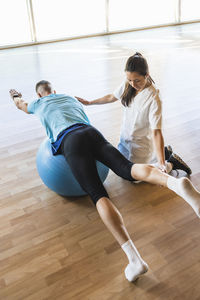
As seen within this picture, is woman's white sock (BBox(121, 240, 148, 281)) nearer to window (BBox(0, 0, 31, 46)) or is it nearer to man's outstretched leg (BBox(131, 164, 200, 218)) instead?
man's outstretched leg (BBox(131, 164, 200, 218))

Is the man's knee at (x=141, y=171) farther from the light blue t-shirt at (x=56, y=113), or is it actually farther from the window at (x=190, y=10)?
the window at (x=190, y=10)

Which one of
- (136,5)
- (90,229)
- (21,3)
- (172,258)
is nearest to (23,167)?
(90,229)

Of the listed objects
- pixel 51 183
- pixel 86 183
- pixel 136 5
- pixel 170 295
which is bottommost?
pixel 170 295

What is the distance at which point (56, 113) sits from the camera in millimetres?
1927

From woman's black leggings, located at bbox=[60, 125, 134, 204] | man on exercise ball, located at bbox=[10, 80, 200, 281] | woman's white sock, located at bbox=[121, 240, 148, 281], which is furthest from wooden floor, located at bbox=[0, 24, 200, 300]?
woman's black leggings, located at bbox=[60, 125, 134, 204]

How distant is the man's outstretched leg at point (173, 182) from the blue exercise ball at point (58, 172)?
0.37m

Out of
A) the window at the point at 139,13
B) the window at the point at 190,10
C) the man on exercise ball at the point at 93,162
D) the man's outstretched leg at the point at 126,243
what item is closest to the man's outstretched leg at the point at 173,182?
the man on exercise ball at the point at 93,162

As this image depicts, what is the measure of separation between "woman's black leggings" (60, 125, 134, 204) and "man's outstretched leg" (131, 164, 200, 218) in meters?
0.07

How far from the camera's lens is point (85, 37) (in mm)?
7500

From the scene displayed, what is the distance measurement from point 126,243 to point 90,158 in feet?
1.64

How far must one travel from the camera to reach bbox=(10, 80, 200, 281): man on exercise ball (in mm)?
1457

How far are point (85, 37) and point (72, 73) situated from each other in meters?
3.18

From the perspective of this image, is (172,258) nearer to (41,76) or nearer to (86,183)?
(86,183)

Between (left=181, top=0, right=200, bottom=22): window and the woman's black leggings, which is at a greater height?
(left=181, top=0, right=200, bottom=22): window
